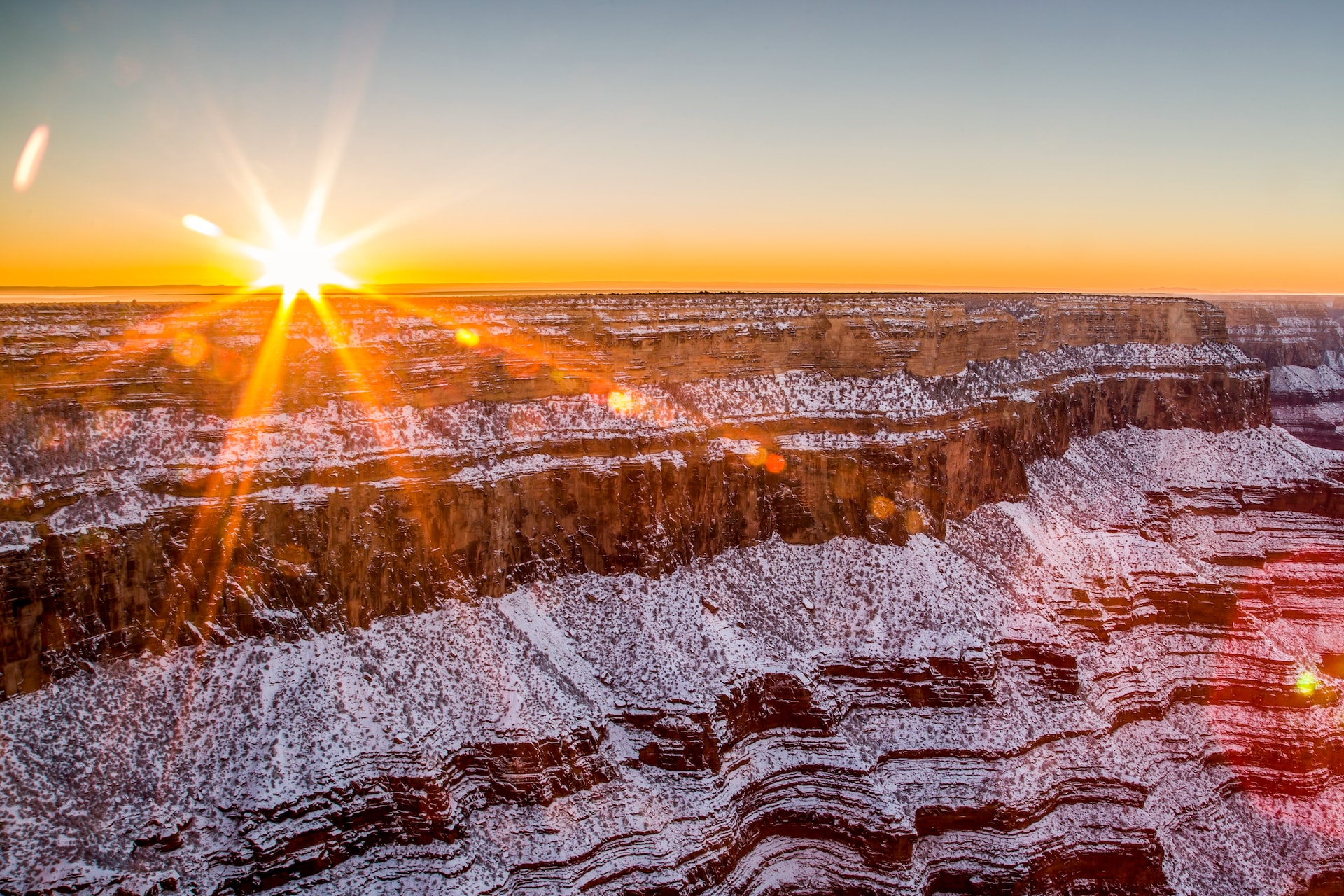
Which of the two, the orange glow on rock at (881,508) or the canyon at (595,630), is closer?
the canyon at (595,630)

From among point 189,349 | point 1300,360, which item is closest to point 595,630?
point 189,349

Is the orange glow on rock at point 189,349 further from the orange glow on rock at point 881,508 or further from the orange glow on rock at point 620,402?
the orange glow on rock at point 881,508

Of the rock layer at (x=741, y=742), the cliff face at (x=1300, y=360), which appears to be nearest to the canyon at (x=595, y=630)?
the rock layer at (x=741, y=742)

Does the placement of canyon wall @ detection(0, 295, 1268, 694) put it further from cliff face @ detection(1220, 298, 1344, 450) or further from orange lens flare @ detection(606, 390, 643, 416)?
cliff face @ detection(1220, 298, 1344, 450)

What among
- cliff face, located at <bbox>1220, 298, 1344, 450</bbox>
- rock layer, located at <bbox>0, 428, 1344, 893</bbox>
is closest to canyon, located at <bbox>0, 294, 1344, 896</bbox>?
rock layer, located at <bbox>0, 428, 1344, 893</bbox>

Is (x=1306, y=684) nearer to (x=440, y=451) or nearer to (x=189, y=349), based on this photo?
(x=440, y=451)

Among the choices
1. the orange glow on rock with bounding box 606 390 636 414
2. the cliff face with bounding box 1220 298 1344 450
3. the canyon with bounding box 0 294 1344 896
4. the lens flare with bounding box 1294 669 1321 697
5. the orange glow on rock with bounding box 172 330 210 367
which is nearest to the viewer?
the canyon with bounding box 0 294 1344 896

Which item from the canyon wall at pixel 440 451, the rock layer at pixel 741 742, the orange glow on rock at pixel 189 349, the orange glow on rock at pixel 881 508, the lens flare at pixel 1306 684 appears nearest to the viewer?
the rock layer at pixel 741 742
